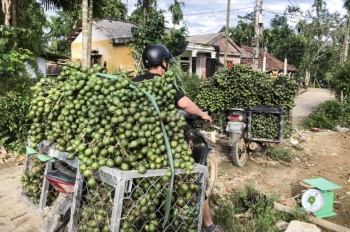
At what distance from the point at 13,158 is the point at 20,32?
108 inches

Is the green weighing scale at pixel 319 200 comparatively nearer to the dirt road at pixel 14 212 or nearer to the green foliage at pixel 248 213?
the green foliage at pixel 248 213

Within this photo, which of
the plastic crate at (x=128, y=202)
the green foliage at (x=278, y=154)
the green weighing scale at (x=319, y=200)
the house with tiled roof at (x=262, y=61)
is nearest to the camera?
the plastic crate at (x=128, y=202)

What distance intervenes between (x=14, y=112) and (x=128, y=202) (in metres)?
5.66

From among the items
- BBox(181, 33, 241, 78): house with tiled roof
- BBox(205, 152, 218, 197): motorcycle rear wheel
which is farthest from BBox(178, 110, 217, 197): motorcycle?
BBox(181, 33, 241, 78): house with tiled roof

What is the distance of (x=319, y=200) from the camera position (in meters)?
4.03

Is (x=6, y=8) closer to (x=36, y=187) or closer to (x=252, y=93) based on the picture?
(x=252, y=93)

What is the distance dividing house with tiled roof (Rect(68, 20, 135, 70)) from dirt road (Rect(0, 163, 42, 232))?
1412cm

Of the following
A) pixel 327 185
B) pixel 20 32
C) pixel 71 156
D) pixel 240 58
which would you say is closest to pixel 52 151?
pixel 71 156

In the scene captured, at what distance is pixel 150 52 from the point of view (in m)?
3.10

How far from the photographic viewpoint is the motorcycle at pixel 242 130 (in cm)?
602

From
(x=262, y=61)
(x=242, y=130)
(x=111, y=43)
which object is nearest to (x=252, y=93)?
(x=242, y=130)

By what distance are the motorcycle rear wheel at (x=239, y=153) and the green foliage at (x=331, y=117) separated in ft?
19.2

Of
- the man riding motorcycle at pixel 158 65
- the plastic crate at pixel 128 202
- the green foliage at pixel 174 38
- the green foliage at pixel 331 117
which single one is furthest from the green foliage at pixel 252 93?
the green foliage at pixel 174 38

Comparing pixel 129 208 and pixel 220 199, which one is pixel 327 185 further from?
pixel 129 208
